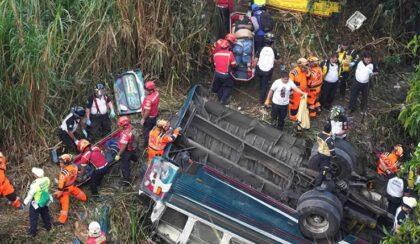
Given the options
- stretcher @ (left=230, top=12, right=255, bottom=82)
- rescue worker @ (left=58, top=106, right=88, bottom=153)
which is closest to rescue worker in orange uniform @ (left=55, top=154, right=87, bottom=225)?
rescue worker @ (left=58, top=106, right=88, bottom=153)

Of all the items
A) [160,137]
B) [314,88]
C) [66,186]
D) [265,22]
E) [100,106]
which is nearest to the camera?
[66,186]

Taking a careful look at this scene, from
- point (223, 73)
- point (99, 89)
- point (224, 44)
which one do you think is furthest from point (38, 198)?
point (224, 44)

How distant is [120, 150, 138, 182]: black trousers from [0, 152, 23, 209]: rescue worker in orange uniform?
171 cm

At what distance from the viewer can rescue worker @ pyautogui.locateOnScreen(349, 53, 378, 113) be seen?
1230 centimetres

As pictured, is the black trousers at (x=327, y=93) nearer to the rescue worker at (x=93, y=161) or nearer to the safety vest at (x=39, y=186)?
the rescue worker at (x=93, y=161)

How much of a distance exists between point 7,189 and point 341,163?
202 inches

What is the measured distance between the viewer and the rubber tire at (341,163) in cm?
1029

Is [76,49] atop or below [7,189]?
atop

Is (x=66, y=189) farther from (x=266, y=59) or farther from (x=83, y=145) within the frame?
(x=266, y=59)

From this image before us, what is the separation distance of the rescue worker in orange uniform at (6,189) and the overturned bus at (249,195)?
6.56ft

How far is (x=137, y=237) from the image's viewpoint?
10.4 metres

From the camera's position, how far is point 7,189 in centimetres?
1016

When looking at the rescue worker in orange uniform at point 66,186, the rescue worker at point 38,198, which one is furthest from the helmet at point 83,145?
the rescue worker at point 38,198

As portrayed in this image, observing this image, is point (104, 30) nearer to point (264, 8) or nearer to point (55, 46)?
point (55, 46)
